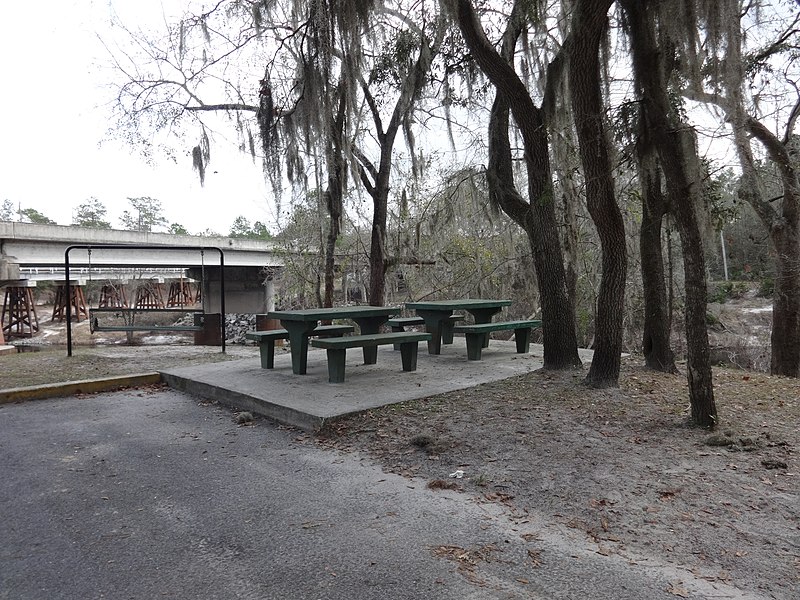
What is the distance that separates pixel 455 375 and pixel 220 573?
13.4 ft

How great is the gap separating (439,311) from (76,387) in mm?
4401

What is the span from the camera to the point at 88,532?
2594mm

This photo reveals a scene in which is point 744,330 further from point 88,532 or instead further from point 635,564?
point 88,532

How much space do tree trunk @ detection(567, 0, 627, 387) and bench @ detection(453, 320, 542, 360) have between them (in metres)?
1.63

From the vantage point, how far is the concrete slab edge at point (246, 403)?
4325mm

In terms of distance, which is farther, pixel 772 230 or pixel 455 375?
pixel 772 230

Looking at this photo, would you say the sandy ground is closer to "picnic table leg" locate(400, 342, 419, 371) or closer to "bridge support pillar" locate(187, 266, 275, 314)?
"picnic table leg" locate(400, 342, 419, 371)

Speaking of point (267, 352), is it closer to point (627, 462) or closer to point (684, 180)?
point (627, 462)

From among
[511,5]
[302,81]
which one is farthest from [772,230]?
[302,81]

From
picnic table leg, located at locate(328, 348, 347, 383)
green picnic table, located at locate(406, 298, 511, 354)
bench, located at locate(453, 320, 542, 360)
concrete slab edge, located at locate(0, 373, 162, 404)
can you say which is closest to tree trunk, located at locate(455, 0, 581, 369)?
bench, located at locate(453, 320, 542, 360)

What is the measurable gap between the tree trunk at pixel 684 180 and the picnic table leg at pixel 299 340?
3728mm

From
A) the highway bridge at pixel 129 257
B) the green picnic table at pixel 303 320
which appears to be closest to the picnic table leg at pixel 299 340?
the green picnic table at pixel 303 320

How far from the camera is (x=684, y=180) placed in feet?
13.8

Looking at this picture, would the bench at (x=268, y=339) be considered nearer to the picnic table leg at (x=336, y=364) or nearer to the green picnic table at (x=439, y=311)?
the picnic table leg at (x=336, y=364)
